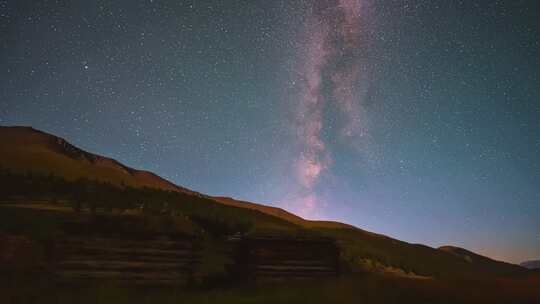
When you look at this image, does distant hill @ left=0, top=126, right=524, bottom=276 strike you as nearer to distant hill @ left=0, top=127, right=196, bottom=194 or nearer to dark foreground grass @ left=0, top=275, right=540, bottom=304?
distant hill @ left=0, top=127, right=196, bottom=194

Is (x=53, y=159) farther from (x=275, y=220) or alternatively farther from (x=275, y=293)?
(x=275, y=293)

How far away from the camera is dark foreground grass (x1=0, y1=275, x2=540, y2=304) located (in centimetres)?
1106

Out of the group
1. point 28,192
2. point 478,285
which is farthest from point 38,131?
point 478,285

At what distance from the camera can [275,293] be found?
13.1 m

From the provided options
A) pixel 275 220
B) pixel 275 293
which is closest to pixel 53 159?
pixel 275 220

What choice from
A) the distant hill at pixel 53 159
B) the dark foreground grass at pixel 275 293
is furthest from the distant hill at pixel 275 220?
the dark foreground grass at pixel 275 293

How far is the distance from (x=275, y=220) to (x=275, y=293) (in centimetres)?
4370

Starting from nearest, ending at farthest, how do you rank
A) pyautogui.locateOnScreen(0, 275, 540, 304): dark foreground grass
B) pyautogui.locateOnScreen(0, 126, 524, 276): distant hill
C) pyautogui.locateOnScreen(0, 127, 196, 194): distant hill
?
1. pyautogui.locateOnScreen(0, 275, 540, 304): dark foreground grass
2. pyautogui.locateOnScreen(0, 126, 524, 276): distant hill
3. pyautogui.locateOnScreen(0, 127, 196, 194): distant hill

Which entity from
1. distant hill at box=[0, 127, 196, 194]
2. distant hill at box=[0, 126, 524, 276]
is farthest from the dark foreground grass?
distant hill at box=[0, 127, 196, 194]

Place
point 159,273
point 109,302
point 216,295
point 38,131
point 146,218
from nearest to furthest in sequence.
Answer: point 109,302
point 216,295
point 159,273
point 146,218
point 38,131

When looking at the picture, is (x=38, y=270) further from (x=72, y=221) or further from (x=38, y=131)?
(x=38, y=131)

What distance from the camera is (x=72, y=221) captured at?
13758mm

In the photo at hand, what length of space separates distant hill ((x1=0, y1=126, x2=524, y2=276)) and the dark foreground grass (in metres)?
14.6

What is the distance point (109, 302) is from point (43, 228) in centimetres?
795
